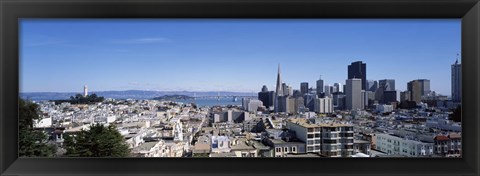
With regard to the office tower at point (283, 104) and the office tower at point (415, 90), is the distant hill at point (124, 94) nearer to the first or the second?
the office tower at point (283, 104)

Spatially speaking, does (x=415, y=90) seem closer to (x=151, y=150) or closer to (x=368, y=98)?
(x=368, y=98)

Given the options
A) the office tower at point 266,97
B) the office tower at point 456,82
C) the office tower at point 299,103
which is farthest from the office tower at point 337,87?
the office tower at point 456,82

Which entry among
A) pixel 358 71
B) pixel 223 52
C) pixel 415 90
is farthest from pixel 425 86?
pixel 223 52

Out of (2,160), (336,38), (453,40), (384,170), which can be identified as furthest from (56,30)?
(453,40)

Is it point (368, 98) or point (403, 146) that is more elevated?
point (368, 98)

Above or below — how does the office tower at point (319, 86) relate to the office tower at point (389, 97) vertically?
above

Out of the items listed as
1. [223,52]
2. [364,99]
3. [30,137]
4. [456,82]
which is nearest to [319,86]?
[364,99]

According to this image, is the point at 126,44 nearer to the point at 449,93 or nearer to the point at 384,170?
the point at 384,170

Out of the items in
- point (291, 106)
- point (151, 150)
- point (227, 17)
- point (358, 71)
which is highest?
point (227, 17)
